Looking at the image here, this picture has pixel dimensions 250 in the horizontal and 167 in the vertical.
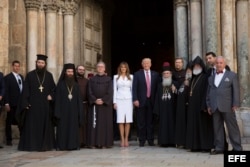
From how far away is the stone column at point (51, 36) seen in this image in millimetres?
13172

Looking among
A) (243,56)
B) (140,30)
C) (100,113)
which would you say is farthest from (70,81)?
(140,30)

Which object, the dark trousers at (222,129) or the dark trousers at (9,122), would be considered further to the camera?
the dark trousers at (9,122)

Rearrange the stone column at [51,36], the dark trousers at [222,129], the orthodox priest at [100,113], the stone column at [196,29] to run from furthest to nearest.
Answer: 1. the stone column at [51,36]
2. the stone column at [196,29]
3. the orthodox priest at [100,113]
4. the dark trousers at [222,129]

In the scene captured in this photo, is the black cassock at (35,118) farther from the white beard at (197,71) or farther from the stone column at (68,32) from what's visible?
the stone column at (68,32)

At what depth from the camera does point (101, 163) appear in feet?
24.0

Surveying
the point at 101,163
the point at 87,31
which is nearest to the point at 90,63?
the point at 87,31

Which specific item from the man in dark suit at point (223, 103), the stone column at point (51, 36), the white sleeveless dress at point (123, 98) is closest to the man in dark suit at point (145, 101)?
the white sleeveless dress at point (123, 98)

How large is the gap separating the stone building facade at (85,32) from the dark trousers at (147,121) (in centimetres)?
227

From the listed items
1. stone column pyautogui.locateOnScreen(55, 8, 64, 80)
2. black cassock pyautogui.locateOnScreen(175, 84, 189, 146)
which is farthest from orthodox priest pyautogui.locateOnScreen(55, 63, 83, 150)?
stone column pyautogui.locateOnScreen(55, 8, 64, 80)

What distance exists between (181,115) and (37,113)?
292 centimetres

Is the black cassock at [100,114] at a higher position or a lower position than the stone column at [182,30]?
lower

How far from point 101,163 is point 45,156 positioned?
1.83 meters

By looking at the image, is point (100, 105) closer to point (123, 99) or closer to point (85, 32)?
point (123, 99)

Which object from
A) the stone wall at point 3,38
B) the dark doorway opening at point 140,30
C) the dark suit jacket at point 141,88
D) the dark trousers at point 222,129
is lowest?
the dark trousers at point 222,129
